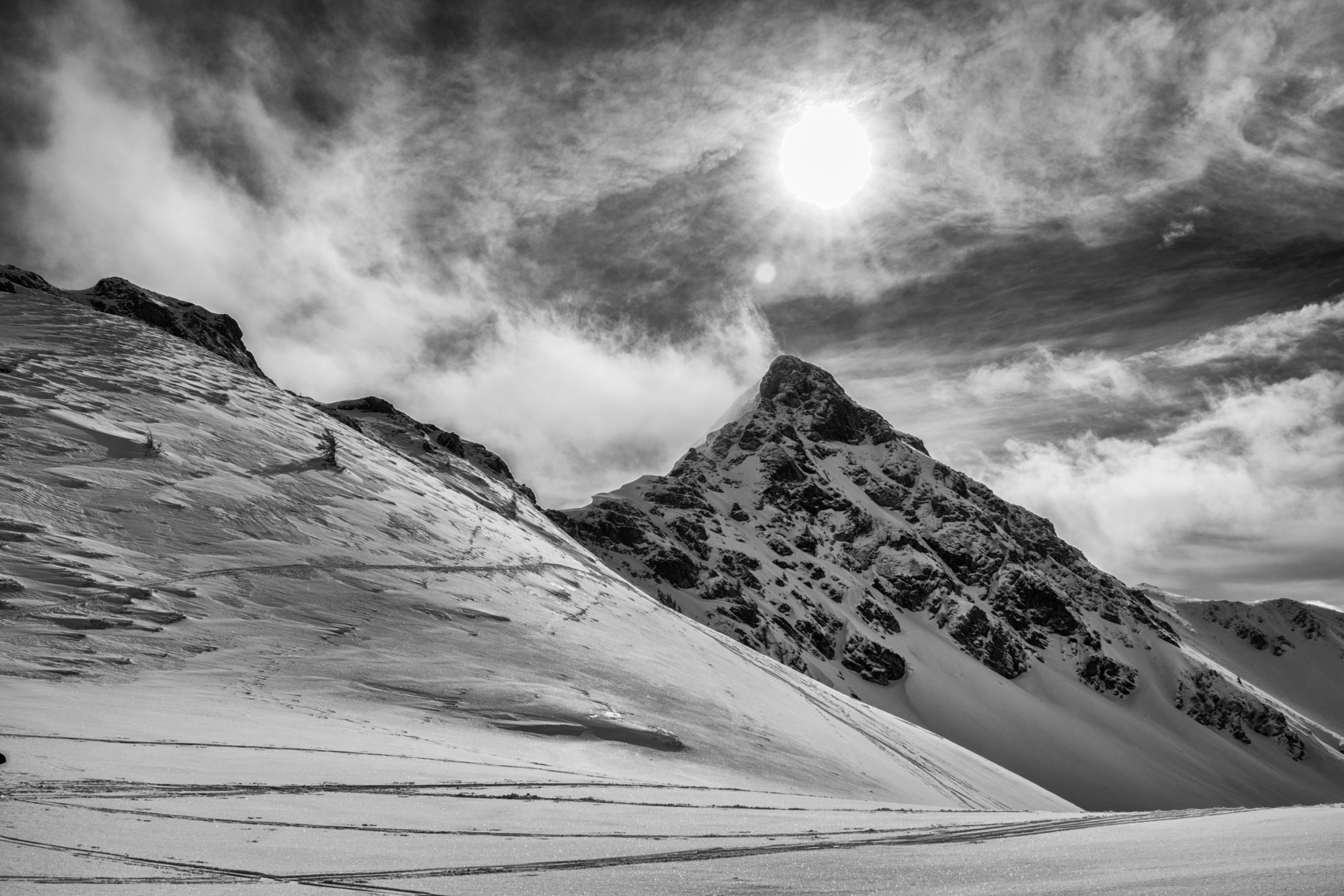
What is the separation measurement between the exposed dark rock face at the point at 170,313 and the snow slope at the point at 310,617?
5080 cm

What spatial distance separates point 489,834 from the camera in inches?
352

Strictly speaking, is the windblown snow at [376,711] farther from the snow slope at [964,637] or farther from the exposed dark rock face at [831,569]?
the exposed dark rock face at [831,569]

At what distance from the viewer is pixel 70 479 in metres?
25.8

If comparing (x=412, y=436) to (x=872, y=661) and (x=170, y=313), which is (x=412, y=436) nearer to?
(x=170, y=313)

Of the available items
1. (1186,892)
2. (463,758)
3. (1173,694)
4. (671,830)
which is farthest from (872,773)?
(1173,694)

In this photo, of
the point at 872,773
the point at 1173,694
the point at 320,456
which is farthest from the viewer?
the point at 1173,694

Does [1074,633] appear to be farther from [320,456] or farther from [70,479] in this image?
[70,479]

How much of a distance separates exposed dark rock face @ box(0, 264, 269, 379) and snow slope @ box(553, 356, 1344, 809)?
236ft

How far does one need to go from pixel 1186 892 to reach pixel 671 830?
19.6ft

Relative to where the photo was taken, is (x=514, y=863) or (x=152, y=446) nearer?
(x=514, y=863)

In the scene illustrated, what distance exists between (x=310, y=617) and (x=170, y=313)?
321 ft

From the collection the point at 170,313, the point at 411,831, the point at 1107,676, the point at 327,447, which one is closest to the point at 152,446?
the point at 327,447

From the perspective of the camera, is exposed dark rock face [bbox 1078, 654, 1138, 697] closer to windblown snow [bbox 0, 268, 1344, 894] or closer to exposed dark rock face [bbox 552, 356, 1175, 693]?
exposed dark rock face [bbox 552, 356, 1175, 693]

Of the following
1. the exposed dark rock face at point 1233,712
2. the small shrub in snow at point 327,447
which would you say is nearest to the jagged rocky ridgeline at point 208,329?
the small shrub in snow at point 327,447
